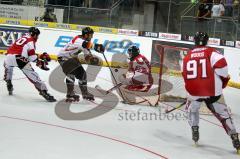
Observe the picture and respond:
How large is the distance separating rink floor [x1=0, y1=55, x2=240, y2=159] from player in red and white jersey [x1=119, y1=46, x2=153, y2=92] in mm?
613

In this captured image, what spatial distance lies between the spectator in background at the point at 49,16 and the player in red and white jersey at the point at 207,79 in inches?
427

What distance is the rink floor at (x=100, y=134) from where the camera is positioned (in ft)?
20.7

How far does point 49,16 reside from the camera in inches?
679

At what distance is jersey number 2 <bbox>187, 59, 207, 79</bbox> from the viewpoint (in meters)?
6.78

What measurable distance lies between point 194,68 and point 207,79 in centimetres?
26

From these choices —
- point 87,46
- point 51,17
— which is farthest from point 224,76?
point 51,17

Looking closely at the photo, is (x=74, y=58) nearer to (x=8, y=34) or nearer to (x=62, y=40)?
(x=62, y=40)

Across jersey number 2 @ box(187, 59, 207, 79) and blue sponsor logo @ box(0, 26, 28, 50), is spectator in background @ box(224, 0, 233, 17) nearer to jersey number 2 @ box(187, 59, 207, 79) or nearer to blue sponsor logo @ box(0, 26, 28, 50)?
blue sponsor logo @ box(0, 26, 28, 50)

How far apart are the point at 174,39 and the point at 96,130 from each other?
8955 millimetres

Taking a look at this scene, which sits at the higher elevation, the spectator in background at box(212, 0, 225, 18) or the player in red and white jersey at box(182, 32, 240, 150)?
the spectator in background at box(212, 0, 225, 18)

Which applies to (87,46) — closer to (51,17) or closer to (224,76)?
(224,76)

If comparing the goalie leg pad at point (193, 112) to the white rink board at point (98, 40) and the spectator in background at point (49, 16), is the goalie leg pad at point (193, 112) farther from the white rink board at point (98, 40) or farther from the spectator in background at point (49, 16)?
the spectator in background at point (49, 16)

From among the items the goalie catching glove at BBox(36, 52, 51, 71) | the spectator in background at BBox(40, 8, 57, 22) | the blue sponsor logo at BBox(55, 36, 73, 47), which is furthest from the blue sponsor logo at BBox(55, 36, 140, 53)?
the goalie catching glove at BBox(36, 52, 51, 71)

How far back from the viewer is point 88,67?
1538cm
